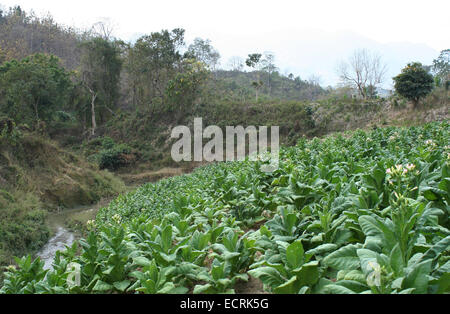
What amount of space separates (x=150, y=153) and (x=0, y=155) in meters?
12.9

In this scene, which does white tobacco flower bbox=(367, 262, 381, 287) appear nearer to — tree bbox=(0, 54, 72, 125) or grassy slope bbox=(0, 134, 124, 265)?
grassy slope bbox=(0, 134, 124, 265)

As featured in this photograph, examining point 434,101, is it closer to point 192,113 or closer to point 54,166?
point 192,113

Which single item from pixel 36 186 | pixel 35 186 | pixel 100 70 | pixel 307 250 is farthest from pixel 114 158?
pixel 307 250

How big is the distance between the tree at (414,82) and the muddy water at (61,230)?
1816 centimetres

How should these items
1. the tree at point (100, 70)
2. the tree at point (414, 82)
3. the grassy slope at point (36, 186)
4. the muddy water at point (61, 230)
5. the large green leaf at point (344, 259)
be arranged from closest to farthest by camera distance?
the large green leaf at point (344, 259) < the muddy water at point (61, 230) < the grassy slope at point (36, 186) < the tree at point (414, 82) < the tree at point (100, 70)

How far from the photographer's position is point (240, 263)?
2.80 metres

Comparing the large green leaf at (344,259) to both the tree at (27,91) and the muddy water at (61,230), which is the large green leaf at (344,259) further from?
the tree at (27,91)

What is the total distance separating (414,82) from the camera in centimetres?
1855

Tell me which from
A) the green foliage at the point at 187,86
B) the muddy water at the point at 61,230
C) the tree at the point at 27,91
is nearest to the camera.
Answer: the muddy water at the point at 61,230

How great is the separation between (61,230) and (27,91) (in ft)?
41.0

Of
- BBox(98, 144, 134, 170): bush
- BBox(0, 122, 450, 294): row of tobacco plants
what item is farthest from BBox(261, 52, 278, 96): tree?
BBox(0, 122, 450, 294): row of tobacco plants

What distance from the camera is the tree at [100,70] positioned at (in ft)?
107

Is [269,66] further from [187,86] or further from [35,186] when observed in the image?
[35,186]

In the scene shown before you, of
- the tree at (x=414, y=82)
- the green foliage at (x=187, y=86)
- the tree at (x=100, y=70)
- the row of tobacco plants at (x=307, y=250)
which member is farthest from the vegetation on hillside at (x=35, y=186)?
the tree at (x=414, y=82)
